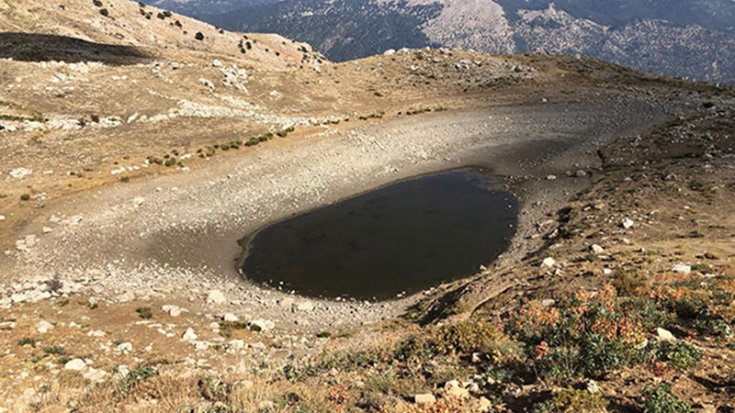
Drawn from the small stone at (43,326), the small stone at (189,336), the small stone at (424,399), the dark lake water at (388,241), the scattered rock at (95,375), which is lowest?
the dark lake water at (388,241)

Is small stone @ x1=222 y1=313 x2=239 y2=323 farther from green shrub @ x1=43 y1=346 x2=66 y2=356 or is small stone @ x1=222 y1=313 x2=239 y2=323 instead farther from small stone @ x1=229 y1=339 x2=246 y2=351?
green shrub @ x1=43 y1=346 x2=66 y2=356

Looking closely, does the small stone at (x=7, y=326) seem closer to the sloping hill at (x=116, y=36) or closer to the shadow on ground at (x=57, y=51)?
the shadow on ground at (x=57, y=51)

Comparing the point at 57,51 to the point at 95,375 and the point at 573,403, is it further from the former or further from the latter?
the point at 573,403

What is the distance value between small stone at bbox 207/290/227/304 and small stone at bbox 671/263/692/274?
23509 mm

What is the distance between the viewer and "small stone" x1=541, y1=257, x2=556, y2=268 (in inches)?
949

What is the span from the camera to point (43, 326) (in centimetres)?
1936

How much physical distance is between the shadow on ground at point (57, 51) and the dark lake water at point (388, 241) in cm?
5491

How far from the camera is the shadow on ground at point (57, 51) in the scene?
64312 mm

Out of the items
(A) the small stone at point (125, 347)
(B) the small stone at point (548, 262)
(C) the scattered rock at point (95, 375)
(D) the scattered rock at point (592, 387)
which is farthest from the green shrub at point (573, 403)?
(A) the small stone at point (125, 347)

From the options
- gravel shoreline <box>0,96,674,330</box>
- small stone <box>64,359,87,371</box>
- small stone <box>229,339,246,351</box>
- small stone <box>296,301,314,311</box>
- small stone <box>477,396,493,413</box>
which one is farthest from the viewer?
gravel shoreline <box>0,96,674,330</box>

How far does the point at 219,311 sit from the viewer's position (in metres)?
23.9

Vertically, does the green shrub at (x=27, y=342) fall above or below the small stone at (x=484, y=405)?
below

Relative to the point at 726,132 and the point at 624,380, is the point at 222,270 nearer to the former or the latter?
the point at 624,380

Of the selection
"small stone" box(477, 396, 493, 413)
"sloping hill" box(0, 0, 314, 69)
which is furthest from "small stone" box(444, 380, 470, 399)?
A: "sloping hill" box(0, 0, 314, 69)
